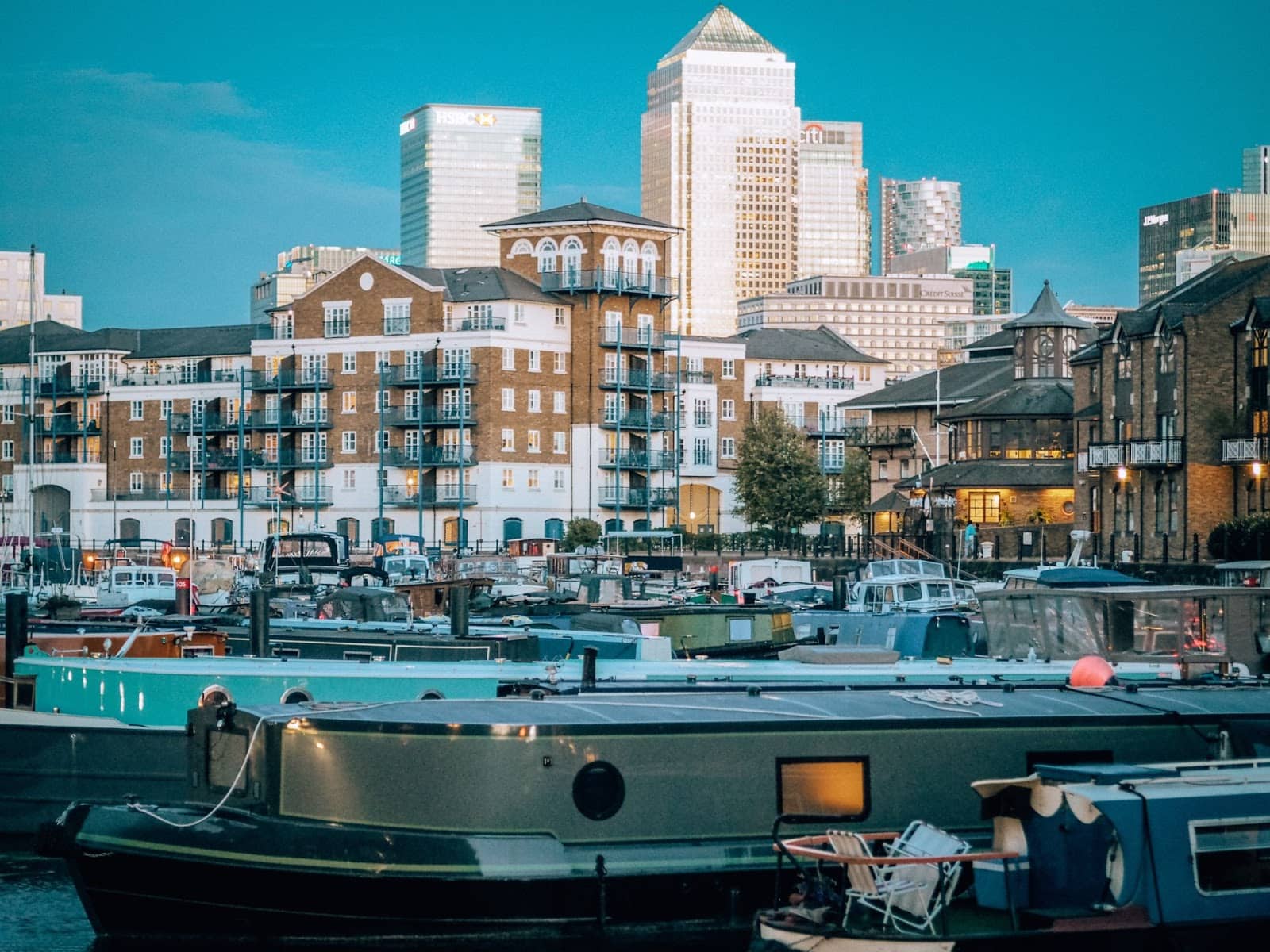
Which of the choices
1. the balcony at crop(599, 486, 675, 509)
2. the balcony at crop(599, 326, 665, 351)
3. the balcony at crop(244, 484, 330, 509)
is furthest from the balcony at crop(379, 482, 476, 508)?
the balcony at crop(599, 326, 665, 351)

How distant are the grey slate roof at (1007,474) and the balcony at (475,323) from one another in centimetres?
2388

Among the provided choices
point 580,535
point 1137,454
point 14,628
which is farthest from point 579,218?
point 14,628

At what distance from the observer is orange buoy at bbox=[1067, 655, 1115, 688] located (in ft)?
68.5

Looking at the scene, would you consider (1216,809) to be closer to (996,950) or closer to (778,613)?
(996,950)

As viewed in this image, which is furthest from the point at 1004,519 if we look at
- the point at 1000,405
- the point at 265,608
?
the point at 265,608

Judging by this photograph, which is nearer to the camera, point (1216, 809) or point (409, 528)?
point (1216, 809)

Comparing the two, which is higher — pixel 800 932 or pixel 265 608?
pixel 265 608

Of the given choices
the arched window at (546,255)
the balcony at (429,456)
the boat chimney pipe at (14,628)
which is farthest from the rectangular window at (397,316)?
the boat chimney pipe at (14,628)

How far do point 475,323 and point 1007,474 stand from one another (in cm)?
2865

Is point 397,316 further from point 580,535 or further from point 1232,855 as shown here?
point 1232,855

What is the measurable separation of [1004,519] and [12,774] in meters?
79.0

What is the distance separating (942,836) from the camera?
16312 millimetres

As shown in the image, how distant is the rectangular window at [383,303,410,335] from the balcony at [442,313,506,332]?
7.64 ft

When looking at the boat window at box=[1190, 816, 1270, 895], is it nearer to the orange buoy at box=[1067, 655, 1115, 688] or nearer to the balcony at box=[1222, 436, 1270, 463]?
the orange buoy at box=[1067, 655, 1115, 688]
